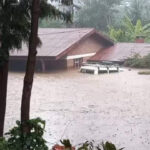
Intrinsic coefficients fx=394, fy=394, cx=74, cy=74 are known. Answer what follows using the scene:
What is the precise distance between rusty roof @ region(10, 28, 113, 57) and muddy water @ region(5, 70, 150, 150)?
5.94 feet

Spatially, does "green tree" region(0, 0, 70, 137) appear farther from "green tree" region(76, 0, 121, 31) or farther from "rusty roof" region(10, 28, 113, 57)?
"green tree" region(76, 0, 121, 31)

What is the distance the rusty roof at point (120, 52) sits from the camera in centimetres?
2816

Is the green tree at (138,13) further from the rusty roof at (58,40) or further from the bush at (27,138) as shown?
the bush at (27,138)

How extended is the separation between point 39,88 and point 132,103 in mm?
5471

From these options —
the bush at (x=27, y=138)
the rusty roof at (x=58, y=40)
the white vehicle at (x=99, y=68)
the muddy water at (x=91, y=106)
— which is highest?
the rusty roof at (x=58, y=40)

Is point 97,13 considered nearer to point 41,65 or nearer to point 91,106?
point 41,65

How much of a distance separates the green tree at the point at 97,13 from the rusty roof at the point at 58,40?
12.0 m

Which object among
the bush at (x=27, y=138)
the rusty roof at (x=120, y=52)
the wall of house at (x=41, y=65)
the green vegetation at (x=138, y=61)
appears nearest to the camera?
the bush at (x=27, y=138)

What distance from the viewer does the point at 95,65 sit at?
2544cm

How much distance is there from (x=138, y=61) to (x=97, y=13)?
16.0 metres

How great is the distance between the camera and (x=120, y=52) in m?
29.1

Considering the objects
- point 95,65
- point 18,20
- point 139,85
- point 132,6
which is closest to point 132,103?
point 139,85

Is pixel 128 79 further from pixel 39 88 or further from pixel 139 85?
pixel 39 88

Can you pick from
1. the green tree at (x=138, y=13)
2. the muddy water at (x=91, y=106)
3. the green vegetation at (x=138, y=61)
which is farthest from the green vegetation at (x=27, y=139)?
the green tree at (x=138, y=13)
